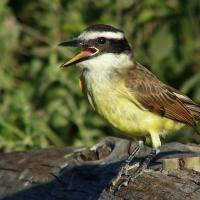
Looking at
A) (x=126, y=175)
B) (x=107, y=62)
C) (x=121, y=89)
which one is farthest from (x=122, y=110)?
(x=126, y=175)

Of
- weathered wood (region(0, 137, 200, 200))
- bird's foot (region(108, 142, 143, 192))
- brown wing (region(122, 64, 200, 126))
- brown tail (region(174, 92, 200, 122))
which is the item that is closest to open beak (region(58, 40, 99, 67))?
brown wing (region(122, 64, 200, 126))

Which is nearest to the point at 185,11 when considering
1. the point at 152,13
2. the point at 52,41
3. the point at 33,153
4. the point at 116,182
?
the point at 152,13

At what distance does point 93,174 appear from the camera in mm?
5773

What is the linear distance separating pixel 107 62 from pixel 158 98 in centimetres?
49

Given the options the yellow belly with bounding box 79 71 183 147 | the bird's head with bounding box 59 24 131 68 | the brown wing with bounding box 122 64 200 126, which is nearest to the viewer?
the yellow belly with bounding box 79 71 183 147

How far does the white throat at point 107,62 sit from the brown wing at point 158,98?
0.22 feet

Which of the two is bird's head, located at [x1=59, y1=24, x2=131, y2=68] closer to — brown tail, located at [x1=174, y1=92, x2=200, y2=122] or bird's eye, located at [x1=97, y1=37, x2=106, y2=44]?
bird's eye, located at [x1=97, y1=37, x2=106, y2=44]

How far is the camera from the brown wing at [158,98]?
6.37m

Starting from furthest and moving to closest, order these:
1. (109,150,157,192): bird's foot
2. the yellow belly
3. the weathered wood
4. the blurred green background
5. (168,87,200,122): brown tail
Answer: the blurred green background → (168,87,200,122): brown tail → the yellow belly → (109,150,157,192): bird's foot → the weathered wood

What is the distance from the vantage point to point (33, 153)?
6406 mm

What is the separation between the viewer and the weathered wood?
5289 mm

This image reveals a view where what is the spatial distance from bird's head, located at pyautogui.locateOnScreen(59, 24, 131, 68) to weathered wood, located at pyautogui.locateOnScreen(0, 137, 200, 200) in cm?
56

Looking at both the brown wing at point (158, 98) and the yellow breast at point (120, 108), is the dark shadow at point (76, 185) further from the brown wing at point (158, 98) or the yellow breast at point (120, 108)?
the brown wing at point (158, 98)

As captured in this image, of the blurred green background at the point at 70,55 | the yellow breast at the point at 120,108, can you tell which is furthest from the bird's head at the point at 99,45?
the blurred green background at the point at 70,55
